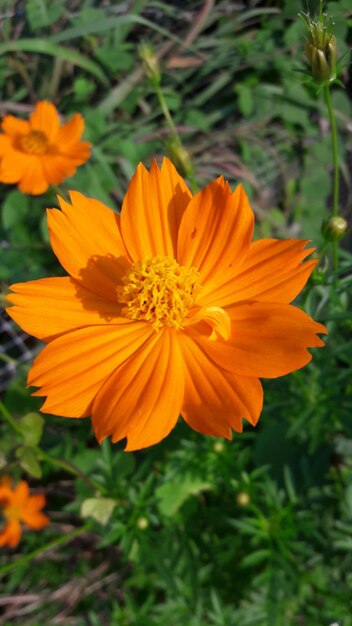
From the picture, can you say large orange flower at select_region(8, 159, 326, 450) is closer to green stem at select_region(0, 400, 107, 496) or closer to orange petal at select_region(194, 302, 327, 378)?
orange petal at select_region(194, 302, 327, 378)

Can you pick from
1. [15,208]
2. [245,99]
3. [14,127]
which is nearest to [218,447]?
[14,127]

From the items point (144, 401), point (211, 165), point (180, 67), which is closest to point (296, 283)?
point (144, 401)

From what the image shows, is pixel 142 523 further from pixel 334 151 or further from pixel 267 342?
pixel 334 151

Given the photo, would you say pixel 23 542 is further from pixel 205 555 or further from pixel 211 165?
pixel 211 165

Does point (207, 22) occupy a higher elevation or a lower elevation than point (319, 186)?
higher

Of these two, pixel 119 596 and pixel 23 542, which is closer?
pixel 119 596
